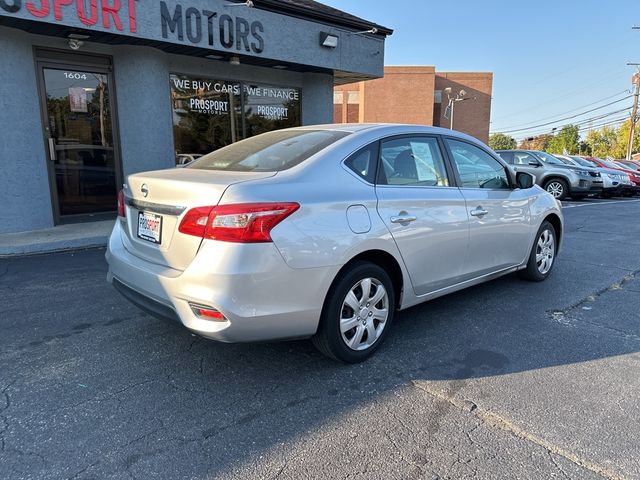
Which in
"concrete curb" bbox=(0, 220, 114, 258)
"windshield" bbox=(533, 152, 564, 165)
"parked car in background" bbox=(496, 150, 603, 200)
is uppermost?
"windshield" bbox=(533, 152, 564, 165)

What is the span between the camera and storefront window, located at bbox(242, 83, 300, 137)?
10.3 metres

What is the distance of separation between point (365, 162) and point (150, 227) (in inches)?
61.0

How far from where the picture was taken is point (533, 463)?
7.59ft

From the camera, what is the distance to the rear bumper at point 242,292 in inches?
103

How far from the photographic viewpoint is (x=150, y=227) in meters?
3.07

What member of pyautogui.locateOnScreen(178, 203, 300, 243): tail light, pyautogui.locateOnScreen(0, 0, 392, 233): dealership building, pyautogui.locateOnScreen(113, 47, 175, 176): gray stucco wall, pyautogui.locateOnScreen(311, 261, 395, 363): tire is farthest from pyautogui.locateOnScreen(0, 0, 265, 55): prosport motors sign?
pyautogui.locateOnScreen(311, 261, 395, 363): tire

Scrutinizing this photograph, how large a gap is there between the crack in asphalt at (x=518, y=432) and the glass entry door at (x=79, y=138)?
7.36m

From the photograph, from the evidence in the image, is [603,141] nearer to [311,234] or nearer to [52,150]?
[52,150]

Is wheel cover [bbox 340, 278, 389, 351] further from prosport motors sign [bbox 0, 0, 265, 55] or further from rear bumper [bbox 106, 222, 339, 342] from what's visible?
prosport motors sign [bbox 0, 0, 265, 55]

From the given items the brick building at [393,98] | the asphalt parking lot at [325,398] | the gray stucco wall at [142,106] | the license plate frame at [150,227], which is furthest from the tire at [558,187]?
the brick building at [393,98]

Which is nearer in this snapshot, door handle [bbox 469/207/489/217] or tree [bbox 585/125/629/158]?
door handle [bbox 469/207/489/217]

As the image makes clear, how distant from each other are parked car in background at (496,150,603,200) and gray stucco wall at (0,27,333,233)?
8986mm

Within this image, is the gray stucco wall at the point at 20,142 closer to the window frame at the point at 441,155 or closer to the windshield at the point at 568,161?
the window frame at the point at 441,155

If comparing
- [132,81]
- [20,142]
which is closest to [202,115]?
[132,81]
